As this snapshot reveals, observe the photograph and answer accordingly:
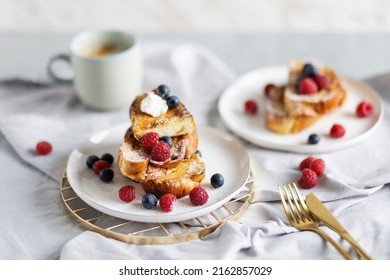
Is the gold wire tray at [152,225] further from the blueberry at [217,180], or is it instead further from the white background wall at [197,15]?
the white background wall at [197,15]

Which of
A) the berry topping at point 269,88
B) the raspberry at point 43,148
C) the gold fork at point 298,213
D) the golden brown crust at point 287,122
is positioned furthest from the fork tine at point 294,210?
the raspberry at point 43,148

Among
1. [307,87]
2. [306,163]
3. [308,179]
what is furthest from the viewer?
[307,87]

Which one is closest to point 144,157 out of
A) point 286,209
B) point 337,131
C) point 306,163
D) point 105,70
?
point 286,209

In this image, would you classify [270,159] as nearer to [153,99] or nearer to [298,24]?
[153,99]

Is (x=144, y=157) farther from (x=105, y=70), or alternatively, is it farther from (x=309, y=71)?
(x=309, y=71)
